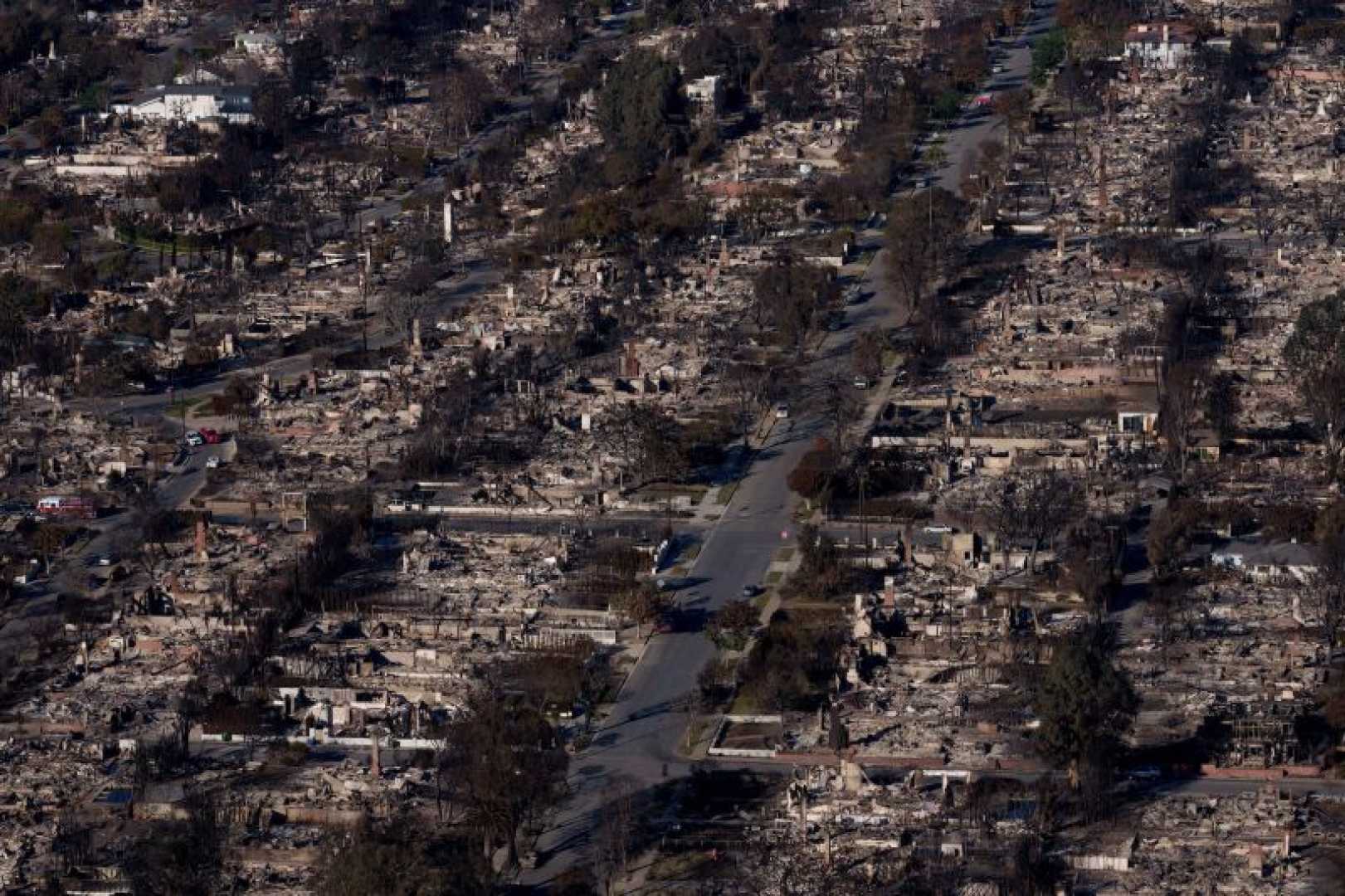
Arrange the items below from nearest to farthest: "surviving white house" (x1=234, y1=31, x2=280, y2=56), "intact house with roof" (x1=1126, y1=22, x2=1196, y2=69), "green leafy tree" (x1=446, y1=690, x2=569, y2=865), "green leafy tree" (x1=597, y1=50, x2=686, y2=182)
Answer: "green leafy tree" (x1=446, y1=690, x2=569, y2=865), "green leafy tree" (x1=597, y1=50, x2=686, y2=182), "intact house with roof" (x1=1126, y1=22, x2=1196, y2=69), "surviving white house" (x1=234, y1=31, x2=280, y2=56)

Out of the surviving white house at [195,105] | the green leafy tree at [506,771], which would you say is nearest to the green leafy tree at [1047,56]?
the surviving white house at [195,105]

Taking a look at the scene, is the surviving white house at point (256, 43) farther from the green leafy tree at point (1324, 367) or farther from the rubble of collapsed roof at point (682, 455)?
the green leafy tree at point (1324, 367)

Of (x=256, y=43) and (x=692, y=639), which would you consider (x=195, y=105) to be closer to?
(x=256, y=43)

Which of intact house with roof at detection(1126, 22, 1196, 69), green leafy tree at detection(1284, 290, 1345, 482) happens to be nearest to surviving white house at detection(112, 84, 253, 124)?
intact house with roof at detection(1126, 22, 1196, 69)

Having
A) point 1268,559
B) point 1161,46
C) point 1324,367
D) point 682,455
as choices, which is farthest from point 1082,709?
point 1161,46

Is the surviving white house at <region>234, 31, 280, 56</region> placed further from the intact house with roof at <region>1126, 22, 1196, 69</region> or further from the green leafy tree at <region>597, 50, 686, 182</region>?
the intact house with roof at <region>1126, 22, 1196, 69</region>

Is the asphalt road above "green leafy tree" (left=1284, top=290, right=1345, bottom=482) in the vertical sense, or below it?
below

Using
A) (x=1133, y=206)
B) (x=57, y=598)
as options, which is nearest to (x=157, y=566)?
(x=57, y=598)

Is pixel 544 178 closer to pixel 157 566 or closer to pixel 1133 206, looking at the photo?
pixel 1133 206
